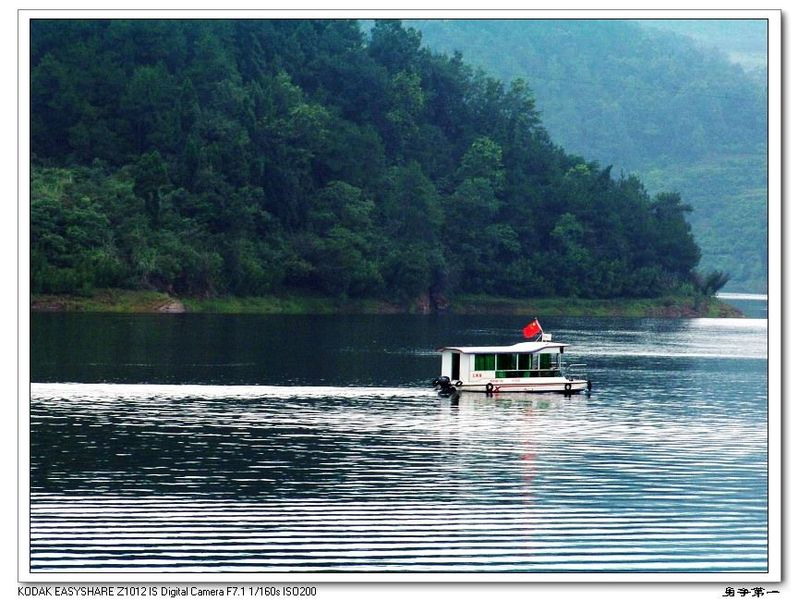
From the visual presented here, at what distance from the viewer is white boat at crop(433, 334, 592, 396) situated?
6644 centimetres

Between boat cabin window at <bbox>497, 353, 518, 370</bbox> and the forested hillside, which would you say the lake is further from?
the forested hillside

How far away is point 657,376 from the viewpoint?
80062 mm

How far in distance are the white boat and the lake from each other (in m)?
1.12

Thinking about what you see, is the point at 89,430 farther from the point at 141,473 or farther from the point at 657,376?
the point at 657,376

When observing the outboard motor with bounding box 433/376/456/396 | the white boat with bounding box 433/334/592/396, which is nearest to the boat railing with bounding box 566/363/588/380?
the white boat with bounding box 433/334/592/396

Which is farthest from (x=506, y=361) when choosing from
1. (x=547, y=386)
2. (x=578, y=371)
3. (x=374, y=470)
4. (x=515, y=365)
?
(x=374, y=470)

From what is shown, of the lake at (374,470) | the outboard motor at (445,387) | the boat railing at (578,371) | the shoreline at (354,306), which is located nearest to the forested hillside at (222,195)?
the shoreline at (354,306)

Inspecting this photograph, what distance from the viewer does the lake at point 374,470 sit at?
96.9 feet

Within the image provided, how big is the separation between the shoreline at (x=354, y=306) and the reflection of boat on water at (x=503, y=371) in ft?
210

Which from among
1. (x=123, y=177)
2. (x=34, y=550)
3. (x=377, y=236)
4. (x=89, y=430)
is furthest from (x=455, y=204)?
(x=34, y=550)

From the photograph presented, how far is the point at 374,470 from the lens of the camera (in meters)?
40.6

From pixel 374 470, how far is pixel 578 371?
41695 millimetres

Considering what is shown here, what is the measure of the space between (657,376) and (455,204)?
389 ft

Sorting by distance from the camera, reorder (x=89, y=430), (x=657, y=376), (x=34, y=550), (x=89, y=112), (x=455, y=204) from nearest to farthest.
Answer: (x=34, y=550)
(x=89, y=430)
(x=657, y=376)
(x=89, y=112)
(x=455, y=204)
